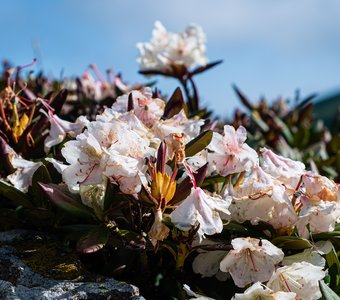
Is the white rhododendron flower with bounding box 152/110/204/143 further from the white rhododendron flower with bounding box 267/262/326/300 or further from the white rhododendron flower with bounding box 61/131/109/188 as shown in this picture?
the white rhododendron flower with bounding box 267/262/326/300

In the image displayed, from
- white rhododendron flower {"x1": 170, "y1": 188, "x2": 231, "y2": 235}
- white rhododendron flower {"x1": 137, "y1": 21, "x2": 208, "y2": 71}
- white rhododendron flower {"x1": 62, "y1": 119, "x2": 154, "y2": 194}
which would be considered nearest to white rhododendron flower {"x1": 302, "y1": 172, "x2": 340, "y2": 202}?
white rhododendron flower {"x1": 170, "y1": 188, "x2": 231, "y2": 235}

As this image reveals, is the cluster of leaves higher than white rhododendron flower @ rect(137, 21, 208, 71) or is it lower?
lower

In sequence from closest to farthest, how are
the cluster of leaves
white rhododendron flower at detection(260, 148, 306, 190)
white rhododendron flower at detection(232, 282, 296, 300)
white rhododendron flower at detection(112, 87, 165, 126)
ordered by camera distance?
white rhododendron flower at detection(232, 282, 296, 300), white rhododendron flower at detection(260, 148, 306, 190), white rhododendron flower at detection(112, 87, 165, 126), the cluster of leaves

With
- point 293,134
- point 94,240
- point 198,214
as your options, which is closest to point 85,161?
point 94,240

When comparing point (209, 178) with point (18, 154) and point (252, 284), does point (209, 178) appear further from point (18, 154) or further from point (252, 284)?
point (18, 154)

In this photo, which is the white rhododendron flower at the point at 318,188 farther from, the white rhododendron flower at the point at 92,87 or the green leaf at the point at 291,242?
the white rhododendron flower at the point at 92,87

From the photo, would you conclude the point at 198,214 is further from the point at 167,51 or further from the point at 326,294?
the point at 167,51

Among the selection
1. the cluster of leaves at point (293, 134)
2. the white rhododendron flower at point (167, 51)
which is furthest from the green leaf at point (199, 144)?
the white rhododendron flower at point (167, 51)

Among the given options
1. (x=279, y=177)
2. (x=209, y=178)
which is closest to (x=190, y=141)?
(x=209, y=178)
